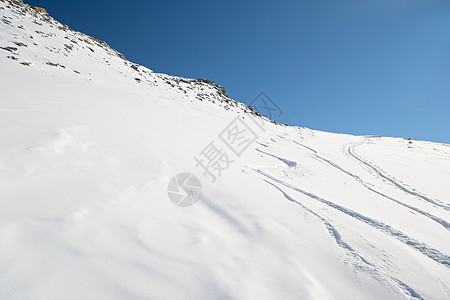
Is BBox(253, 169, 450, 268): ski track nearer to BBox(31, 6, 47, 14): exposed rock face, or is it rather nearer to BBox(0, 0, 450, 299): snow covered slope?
BBox(0, 0, 450, 299): snow covered slope

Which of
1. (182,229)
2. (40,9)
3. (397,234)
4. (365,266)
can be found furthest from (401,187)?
(40,9)

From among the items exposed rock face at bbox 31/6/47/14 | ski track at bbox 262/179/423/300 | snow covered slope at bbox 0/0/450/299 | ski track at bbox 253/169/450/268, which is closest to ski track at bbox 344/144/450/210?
snow covered slope at bbox 0/0/450/299

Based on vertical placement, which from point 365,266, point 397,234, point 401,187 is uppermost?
point 401,187

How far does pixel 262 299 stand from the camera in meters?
1.44

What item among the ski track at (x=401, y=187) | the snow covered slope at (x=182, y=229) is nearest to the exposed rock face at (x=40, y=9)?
the snow covered slope at (x=182, y=229)

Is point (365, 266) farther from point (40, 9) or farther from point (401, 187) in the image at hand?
point (40, 9)

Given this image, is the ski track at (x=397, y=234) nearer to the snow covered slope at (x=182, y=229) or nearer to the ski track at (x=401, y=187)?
the snow covered slope at (x=182, y=229)

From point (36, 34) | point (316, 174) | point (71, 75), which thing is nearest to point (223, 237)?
point (316, 174)

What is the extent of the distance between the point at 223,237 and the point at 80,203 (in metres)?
1.58

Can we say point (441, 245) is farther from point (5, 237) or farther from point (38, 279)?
point (5, 237)

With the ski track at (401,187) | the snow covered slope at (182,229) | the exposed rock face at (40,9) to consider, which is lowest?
the exposed rock face at (40,9)

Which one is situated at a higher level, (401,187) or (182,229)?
(401,187)

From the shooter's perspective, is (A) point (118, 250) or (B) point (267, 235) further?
(B) point (267, 235)

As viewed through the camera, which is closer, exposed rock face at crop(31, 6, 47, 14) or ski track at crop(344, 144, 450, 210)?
ski track at crop(344, 144, 450, 210)
